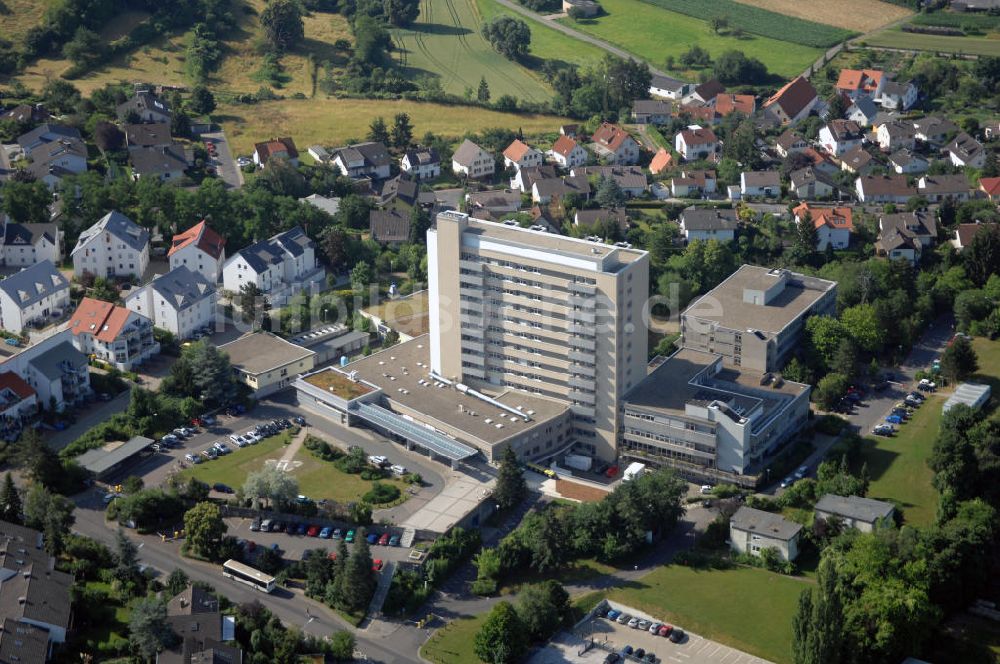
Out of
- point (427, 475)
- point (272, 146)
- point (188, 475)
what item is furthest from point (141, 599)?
point (272, 146)

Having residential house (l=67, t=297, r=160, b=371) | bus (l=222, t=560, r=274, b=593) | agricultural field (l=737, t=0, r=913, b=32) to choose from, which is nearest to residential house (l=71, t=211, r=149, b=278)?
residential house (l=67, t=297, r=160, b=371)

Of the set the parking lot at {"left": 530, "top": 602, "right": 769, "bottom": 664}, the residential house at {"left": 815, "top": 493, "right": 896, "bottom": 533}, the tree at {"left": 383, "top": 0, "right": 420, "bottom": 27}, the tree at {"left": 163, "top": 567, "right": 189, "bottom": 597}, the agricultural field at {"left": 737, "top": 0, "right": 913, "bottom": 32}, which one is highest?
the tree at {"left": 383, "top": 0, "right": 420, "bottom": 27}

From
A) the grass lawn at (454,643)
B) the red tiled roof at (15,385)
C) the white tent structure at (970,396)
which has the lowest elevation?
the grass lawn at (454,643)

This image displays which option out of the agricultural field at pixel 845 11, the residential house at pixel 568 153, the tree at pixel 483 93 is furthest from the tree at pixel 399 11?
the agricultural field at pixel 845 11

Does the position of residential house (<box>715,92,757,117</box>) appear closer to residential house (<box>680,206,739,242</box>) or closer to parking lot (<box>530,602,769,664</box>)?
residential house (<box>680,206,739,242</box>)

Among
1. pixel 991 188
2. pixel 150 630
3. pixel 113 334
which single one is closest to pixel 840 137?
pixel 991 188

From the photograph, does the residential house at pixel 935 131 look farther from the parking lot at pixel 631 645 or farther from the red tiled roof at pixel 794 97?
the parking lot at pixel 631 645

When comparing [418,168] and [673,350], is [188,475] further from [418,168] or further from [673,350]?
[418,168]
